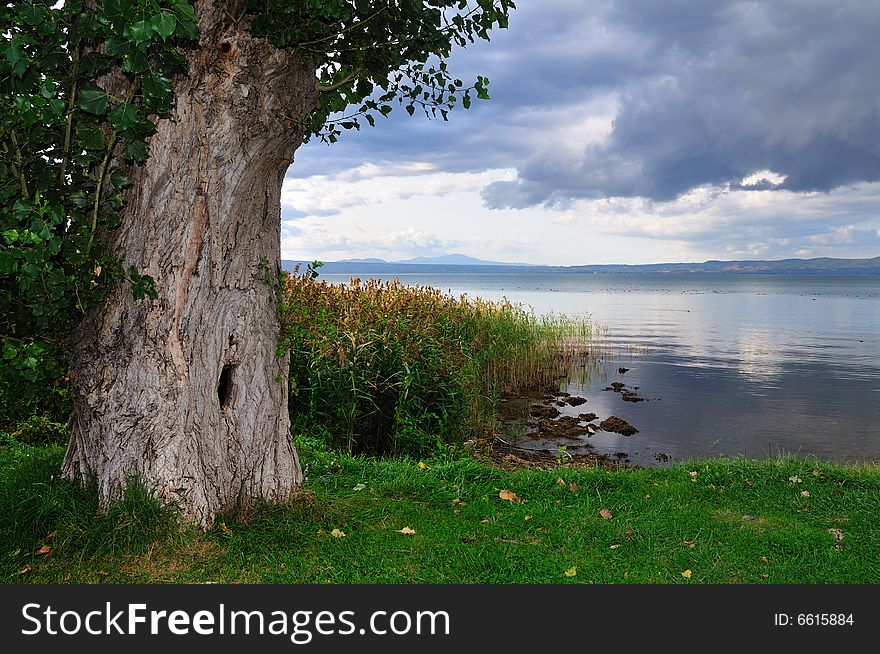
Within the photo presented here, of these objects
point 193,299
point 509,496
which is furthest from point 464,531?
point 193,299

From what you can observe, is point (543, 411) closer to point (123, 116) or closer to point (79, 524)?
point (79, 524)

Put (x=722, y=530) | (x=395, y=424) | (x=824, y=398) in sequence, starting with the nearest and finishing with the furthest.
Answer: (x=722, y=530) < (x=395, y=424) < (x=824, y=398)

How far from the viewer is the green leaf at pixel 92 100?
13.8 ft

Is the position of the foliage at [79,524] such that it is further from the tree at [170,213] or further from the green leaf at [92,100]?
the green leaf at [92,100]

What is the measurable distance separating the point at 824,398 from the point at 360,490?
1622cm

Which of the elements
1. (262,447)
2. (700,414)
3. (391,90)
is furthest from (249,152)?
(700,414)

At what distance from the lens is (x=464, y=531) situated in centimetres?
570

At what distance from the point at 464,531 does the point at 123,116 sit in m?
4.02

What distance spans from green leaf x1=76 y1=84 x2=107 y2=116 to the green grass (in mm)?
2673

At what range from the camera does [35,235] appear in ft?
13.0

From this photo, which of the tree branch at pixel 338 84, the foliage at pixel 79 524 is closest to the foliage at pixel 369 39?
the tree branch at pixel 338 84

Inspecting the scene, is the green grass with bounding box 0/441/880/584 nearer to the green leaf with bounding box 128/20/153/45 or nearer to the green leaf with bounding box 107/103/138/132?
the green leaf with bounding box 107/103/138/132

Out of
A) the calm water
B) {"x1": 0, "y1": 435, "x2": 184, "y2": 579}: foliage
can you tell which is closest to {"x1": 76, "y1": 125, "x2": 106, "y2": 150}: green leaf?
{"x1": 0, "y1": 435, "x2": 184, "y2": 579}: foliage

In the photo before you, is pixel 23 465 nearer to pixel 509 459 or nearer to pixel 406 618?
pixel 406 618
